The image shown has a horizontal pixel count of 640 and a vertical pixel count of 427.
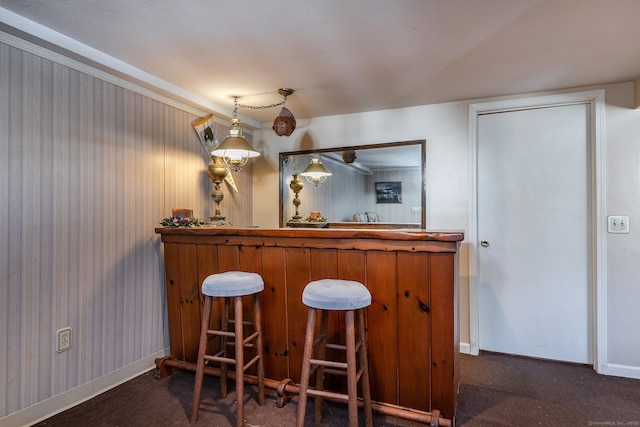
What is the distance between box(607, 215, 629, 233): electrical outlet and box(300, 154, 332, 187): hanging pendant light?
224 cm

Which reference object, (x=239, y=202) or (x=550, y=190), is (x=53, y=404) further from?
(x=550, y=190)

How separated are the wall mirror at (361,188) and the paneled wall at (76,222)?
3.96 feet

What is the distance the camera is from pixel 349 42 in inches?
72.4

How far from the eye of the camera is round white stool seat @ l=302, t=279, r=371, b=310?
1.49 meters

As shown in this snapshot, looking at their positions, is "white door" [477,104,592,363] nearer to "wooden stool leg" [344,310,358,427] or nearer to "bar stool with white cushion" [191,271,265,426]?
"wooden stool leg" [344,310,358,427]

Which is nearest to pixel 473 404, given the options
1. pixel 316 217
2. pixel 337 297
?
pixel 337 297

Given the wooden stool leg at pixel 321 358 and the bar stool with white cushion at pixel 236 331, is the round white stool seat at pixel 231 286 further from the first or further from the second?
the wooden stool leg at pixel 321 358

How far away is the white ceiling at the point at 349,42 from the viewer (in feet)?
5.03

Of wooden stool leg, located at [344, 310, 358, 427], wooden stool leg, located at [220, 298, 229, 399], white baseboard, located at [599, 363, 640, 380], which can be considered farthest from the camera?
white baseboard, located at [599, 363, 640, 380]

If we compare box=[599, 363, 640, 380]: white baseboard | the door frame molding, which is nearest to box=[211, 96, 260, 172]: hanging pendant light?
the door frame molding

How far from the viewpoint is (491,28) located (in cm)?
169

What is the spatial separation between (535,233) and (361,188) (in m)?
1.47

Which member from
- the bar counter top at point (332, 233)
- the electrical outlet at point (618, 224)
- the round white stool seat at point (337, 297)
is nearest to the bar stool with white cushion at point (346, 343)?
the round white stool seat at point (337, 297)

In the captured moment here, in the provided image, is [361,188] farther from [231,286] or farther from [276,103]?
[231,286]
